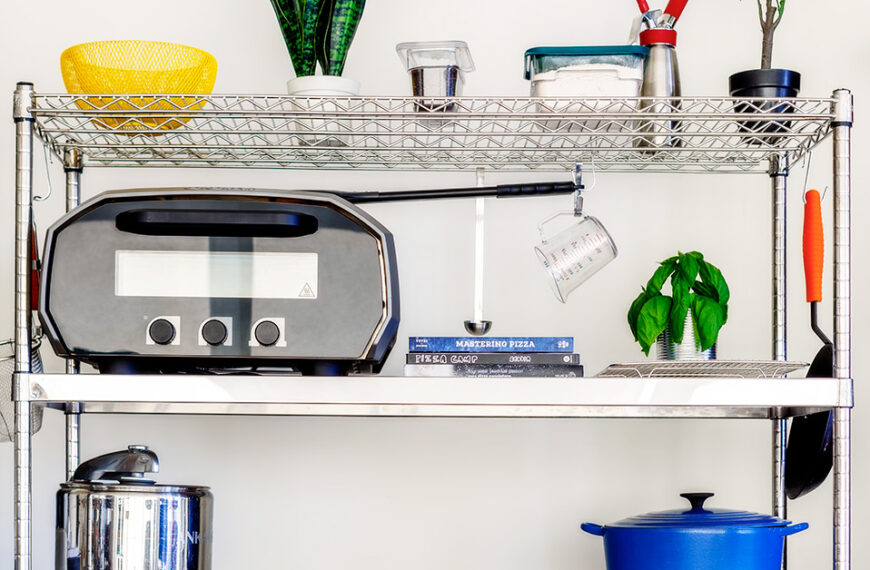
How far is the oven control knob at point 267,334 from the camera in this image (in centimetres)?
122

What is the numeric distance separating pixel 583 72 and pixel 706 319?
1.27ft

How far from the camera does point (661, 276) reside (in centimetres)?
144

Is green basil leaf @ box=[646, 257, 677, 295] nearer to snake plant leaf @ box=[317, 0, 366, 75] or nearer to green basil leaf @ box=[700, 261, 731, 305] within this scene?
green basil leaf @ box=[700, 261, 731, 305]

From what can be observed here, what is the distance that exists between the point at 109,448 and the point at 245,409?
0.45 meters

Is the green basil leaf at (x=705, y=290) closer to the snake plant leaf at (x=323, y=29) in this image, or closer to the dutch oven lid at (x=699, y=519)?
the dutch oven lid at (x=699, y=519)

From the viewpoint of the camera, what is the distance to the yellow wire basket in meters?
1.33

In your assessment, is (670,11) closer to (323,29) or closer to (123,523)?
(323,29)

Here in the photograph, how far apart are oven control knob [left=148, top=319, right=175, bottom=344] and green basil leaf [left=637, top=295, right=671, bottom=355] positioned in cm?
67

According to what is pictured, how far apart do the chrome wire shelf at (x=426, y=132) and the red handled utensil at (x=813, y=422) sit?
0.46 ft

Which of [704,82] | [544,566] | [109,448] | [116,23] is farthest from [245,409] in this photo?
[704,82]

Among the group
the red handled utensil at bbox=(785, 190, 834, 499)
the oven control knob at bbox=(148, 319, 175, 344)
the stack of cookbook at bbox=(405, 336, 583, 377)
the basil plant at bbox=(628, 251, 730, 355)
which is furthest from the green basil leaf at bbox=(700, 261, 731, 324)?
the oven control knob at bbox=(148, 319, 175, 344)

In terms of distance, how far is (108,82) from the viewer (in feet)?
4.40

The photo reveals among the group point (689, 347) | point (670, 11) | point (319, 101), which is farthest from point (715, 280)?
point (319, 101)

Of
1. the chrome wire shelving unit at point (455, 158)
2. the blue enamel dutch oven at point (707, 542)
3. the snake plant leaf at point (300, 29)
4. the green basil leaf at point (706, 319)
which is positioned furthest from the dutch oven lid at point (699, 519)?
the snake plant leaf at point (300, 29)
